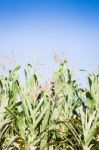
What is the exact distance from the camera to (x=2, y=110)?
4004 mm

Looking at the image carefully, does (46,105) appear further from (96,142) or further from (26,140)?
(96,142)

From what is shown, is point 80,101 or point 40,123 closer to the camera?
point 40,123

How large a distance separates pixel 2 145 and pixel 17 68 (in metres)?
1.74

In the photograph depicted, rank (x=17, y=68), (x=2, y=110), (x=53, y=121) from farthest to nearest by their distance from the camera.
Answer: (x=17, y=68) → (x=2, y=110) → (x=53, y=121)

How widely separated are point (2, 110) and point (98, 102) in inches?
54.6

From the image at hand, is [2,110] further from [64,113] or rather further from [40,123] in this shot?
[64,113]

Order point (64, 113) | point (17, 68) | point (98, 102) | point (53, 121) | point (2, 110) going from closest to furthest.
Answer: point (53, 121)
point (2, 110)
point (98, 102)
point (64, 113)
point (17, 68)

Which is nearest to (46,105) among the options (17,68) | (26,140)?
(26,140)

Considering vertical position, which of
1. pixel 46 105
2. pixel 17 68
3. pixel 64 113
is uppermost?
pixel 17 68

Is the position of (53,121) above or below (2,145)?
above

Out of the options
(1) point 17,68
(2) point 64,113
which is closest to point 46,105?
(2) point 64,113

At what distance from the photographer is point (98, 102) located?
435 cm

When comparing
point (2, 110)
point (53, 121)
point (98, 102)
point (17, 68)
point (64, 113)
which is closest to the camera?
point (53, 121)

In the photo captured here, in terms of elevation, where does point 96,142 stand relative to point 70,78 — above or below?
below
